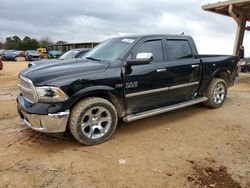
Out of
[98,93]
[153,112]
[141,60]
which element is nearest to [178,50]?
[141,60]

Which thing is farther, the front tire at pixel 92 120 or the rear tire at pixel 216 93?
the rear tire at pixel 216 93

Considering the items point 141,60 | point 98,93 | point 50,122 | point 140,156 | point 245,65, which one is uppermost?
point 141,60

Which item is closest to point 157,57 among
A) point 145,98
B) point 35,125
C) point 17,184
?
point 145,98

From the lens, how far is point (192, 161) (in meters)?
3.90

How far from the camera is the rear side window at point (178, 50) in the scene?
5.62m

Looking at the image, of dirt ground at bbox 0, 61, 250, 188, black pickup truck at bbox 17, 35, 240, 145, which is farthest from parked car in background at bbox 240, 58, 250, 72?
dirt ground at bbox 0, 61, 250, 188

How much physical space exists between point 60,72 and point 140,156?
1.83 metres

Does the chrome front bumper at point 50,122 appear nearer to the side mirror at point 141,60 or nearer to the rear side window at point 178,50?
the side mirror at point 141,60

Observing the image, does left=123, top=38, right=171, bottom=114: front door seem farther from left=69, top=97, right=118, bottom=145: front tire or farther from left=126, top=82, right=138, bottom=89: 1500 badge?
left=69, top=97, right=118, bottom=145: front tire

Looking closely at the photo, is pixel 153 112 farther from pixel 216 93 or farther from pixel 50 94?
pixel 216 93

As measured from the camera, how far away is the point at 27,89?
4426 millimetres

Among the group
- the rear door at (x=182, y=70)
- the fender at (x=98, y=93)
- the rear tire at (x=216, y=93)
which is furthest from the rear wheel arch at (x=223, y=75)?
the fender at (x=98, y=93)

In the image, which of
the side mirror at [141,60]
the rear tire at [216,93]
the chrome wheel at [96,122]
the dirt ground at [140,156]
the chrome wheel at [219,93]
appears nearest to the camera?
the dirt ground at [140,156]

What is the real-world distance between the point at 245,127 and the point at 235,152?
145 cm
